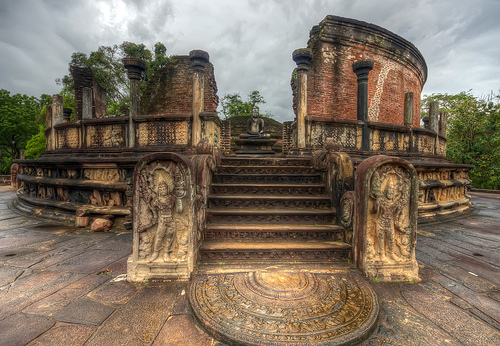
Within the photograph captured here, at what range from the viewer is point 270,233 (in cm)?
307

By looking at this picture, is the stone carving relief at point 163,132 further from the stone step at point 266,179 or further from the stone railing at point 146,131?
the stone step at point 266,179

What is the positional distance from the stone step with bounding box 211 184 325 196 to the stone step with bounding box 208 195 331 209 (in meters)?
0.26

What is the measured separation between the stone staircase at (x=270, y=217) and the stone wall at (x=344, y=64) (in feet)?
22.4

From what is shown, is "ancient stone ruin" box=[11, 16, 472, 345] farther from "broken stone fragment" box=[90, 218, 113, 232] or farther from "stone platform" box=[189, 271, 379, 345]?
"broken stone fragment" box=[90, 218, 113, 232]

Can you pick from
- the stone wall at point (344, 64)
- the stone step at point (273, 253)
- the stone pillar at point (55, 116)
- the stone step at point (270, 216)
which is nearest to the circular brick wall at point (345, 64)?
the stone wall at point (344, 64)

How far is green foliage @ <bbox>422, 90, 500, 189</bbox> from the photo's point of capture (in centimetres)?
1253

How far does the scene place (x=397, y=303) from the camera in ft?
6.57

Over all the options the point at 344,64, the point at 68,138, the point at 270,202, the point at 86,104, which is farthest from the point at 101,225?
the point at 344,64

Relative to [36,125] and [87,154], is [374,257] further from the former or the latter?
[36,125]

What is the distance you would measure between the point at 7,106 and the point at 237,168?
32636 millimetres

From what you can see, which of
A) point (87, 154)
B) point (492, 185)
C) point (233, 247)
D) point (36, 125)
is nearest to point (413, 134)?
point (233, 247)

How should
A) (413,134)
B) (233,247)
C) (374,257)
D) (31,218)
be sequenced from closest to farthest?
(374,257)
(233,247)
(31,218)
(413,134)

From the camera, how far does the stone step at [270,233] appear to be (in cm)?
304

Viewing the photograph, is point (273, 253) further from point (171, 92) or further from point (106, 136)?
point (171, 92)
